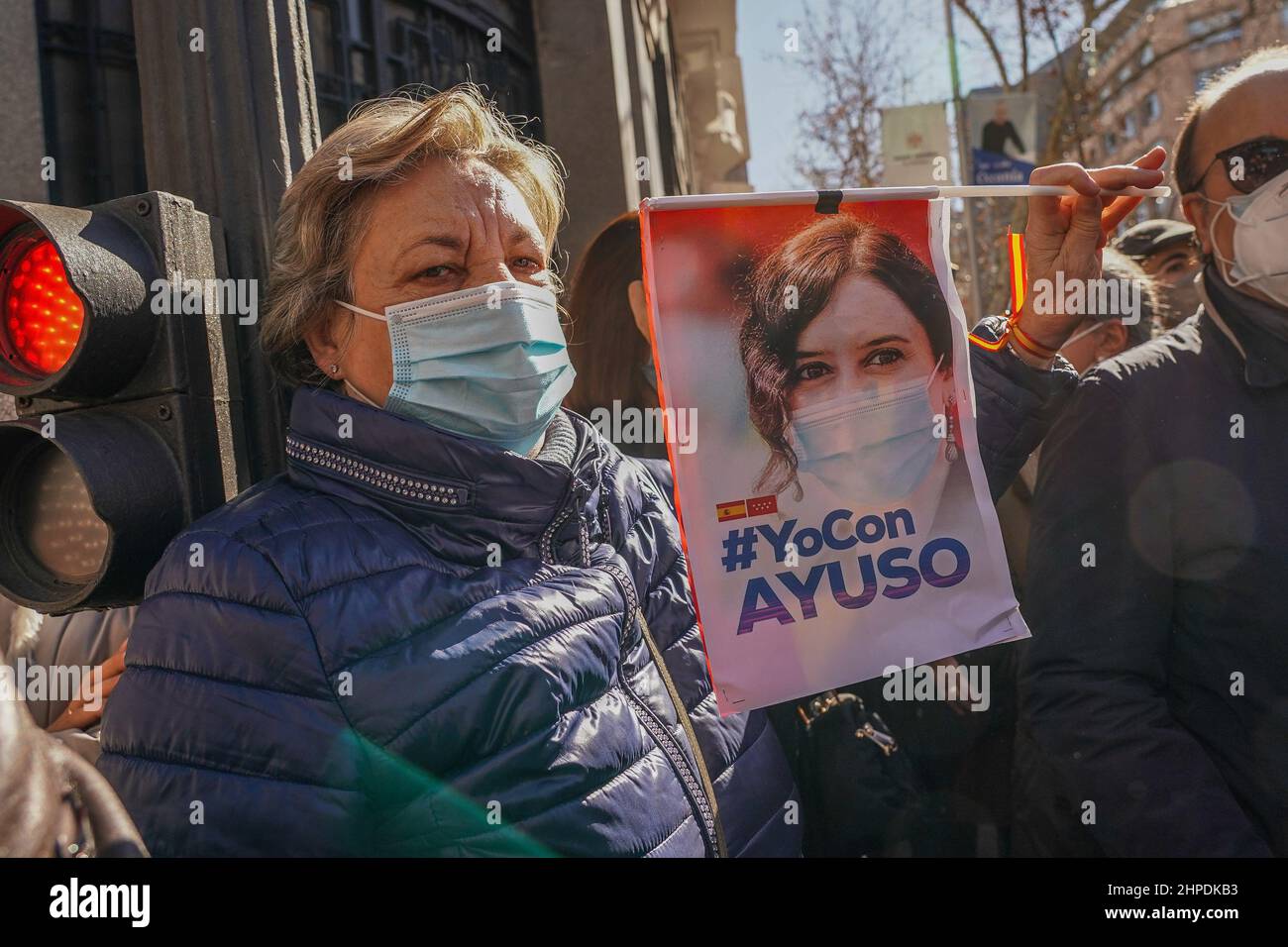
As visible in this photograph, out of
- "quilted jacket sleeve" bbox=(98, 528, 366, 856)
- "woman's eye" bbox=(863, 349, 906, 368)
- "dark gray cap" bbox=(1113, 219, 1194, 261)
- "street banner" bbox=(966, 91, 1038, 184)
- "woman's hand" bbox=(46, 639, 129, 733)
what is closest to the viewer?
"quilted jacket sleeve" bbox=(98, 528, 366, 856)

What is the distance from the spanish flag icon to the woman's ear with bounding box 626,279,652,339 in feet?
4.27

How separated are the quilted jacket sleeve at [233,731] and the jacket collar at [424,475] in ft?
0.76

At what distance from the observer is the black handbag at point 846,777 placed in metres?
1.93

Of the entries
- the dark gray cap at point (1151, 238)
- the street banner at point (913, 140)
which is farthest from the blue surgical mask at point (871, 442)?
the street banner at point (913, 140)

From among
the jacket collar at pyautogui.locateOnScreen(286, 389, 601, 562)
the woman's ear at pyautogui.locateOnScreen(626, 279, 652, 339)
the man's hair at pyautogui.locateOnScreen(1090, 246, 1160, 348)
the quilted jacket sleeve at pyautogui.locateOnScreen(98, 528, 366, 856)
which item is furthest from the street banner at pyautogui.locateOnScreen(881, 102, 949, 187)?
the quilted jacket sleeve at pyautogui.locateOnScreen(98, 528, 366, 856)

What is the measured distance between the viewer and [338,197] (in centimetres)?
180

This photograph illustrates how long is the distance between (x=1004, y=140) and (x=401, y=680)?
369 inches

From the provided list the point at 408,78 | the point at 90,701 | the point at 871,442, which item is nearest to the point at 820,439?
the point at 871,442

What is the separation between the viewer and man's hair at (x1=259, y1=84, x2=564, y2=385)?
1.78 m

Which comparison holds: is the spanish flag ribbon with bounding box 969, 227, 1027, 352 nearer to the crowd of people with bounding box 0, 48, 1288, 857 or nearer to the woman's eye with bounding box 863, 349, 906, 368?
the crowd of people with bounding box 0, 48, 1288, 857
